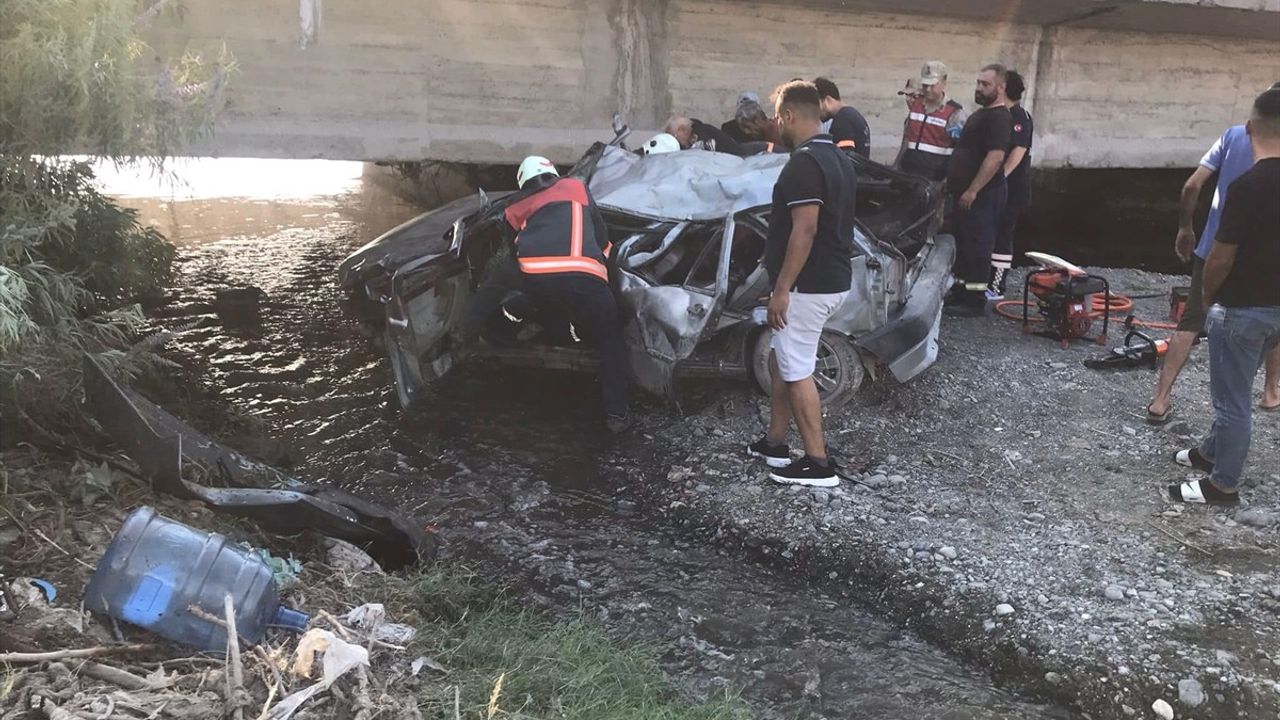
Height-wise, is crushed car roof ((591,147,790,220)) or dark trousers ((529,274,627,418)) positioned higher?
crushed car roof ((591,147,790,220))

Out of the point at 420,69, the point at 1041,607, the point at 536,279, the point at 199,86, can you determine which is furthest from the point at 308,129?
the point at 1041,607

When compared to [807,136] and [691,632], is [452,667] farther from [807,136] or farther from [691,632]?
[807,136]

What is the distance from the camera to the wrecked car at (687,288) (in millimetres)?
4535

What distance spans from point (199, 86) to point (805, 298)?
311 centimetres

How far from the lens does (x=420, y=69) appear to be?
7.47 meters

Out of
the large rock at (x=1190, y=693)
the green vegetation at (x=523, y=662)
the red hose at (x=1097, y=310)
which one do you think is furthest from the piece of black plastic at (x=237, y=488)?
the red hose at (x=1097, y=310)

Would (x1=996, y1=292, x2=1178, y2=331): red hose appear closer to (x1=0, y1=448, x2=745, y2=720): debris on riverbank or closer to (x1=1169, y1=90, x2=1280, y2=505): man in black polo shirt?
(x1=1169, y1=90, x2=1280, y2=505): man in black polo shirt

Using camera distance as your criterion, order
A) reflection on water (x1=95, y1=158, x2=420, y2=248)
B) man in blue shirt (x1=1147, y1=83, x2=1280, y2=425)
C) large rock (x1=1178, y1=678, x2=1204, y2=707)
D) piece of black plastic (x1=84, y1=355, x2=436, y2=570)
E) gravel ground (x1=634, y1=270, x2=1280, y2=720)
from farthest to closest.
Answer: reflection on water (x1=95, y1=158, x2=420, y2=248) → man in blue shirt (x1=1147, y1=83, x2=1280, y2=425) → piece of black plastic (x1=84, y1=355, x2=436, y2=570) → gravel ground (x1=634, y1=270, x2=1280, y2=720) → large rock (x1=1178, y1=678, x2=1204, y2=707)

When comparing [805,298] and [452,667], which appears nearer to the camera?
[452,667]

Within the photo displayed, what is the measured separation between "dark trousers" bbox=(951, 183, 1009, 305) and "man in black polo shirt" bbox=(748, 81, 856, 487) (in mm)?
2987

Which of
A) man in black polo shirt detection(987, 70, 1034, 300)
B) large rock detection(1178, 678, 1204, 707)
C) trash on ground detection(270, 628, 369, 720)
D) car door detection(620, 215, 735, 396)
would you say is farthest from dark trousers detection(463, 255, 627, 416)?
man in black polo shirt detection(987, 70, 1034, 300)

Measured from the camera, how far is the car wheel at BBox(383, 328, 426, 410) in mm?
4629

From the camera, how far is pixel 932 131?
22.0ft

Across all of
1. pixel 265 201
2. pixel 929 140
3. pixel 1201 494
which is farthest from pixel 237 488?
pixel 265 201
